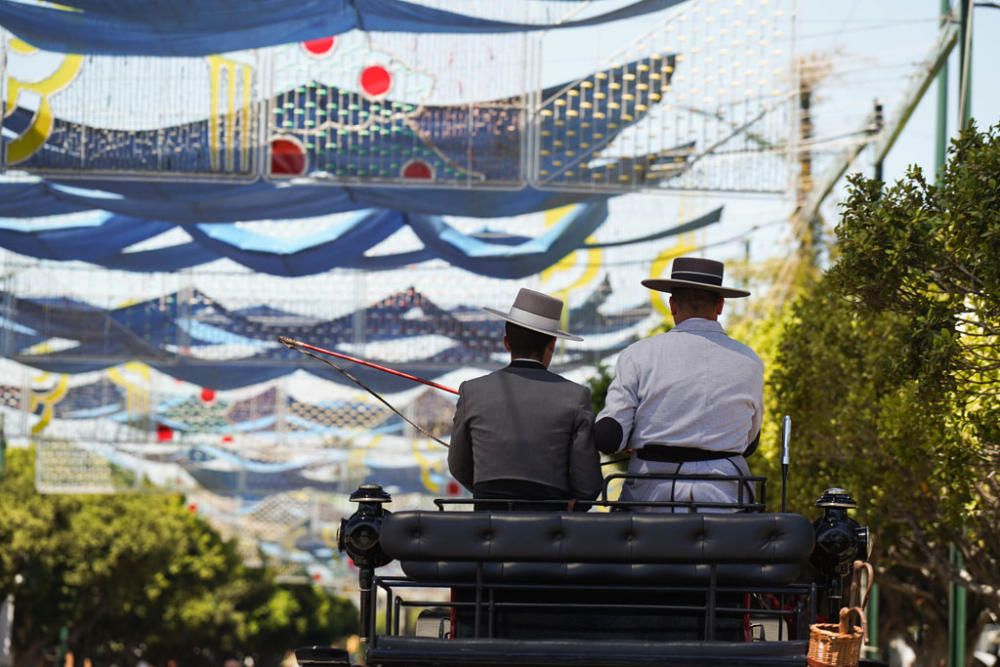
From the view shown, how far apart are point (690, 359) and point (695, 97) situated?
37.0 feet

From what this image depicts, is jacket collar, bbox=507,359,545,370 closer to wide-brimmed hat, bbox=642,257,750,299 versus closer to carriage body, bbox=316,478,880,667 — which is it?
wide-brimmed hat, bbox=642,257,750,299

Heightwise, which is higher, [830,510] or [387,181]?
[387,181]

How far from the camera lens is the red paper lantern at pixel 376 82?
19.0m

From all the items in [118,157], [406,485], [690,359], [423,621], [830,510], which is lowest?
[406,485]

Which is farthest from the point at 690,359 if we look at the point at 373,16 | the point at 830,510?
the point at 373,16

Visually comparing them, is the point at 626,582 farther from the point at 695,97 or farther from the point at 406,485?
the point at 406,485

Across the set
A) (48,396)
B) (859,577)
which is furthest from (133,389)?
(859,577)

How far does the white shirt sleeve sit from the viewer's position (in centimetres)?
754

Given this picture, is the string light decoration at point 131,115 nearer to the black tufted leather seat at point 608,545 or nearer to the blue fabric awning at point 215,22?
the blue fabric awning at point 215,22

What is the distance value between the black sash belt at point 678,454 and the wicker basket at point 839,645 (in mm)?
1334

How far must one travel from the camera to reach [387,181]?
18812 millimetres

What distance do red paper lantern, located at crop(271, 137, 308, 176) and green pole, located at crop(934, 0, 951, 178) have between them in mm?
7011

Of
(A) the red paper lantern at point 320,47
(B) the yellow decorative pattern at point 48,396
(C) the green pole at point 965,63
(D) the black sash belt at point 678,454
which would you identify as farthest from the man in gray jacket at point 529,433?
(B) the yellow decorative pattern at point 48,396

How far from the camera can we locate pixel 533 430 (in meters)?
7.41
